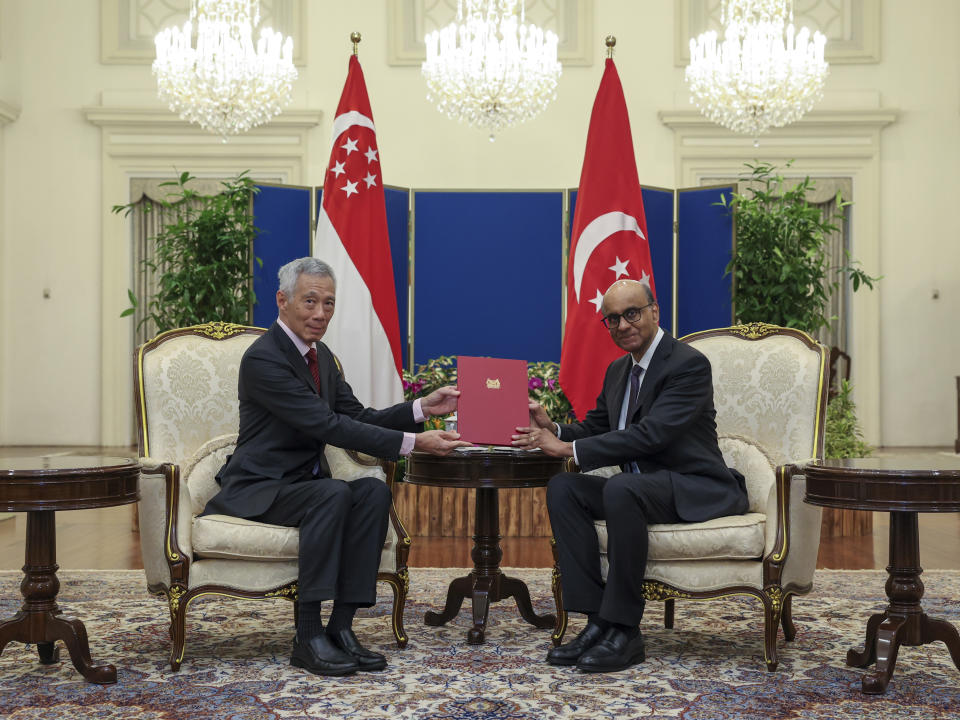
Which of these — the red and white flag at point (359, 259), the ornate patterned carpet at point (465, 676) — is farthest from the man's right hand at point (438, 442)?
the red and white flag at point (359, 259)

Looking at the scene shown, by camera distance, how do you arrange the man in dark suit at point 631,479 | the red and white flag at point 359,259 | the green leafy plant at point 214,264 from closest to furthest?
the man in dark suit at point 631,479 → the red and white flag at point 359,259 → the green leafy plant at point 214,264

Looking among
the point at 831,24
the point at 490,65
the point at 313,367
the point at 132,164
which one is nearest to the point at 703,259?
the point at 490,65

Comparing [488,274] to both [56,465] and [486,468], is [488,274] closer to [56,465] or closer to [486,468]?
[486,468]

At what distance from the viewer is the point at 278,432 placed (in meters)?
3.45

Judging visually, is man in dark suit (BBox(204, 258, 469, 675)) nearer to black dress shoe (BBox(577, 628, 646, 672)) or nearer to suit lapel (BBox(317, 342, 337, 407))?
suit lapel (BBox(317, 342, 337, 407))

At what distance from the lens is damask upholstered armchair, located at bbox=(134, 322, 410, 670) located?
3.18 metres

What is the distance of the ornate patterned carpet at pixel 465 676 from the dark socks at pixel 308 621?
0.11m

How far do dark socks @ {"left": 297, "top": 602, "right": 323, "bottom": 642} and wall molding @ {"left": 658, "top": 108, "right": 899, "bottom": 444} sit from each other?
850 centimetres

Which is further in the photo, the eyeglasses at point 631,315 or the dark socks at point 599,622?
the eyeglasses at point 631,315

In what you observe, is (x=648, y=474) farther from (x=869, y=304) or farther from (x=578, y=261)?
(x=869, y=304)

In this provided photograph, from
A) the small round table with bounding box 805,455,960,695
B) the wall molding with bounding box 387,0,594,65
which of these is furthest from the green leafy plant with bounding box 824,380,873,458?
the wall molding with bounding box 387,0,594,65

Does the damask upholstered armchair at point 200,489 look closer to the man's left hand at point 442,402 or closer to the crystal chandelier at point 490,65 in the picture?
the man's left hand at point 442,402

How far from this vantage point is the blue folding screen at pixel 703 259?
21.4 feet

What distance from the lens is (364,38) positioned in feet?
36.1
